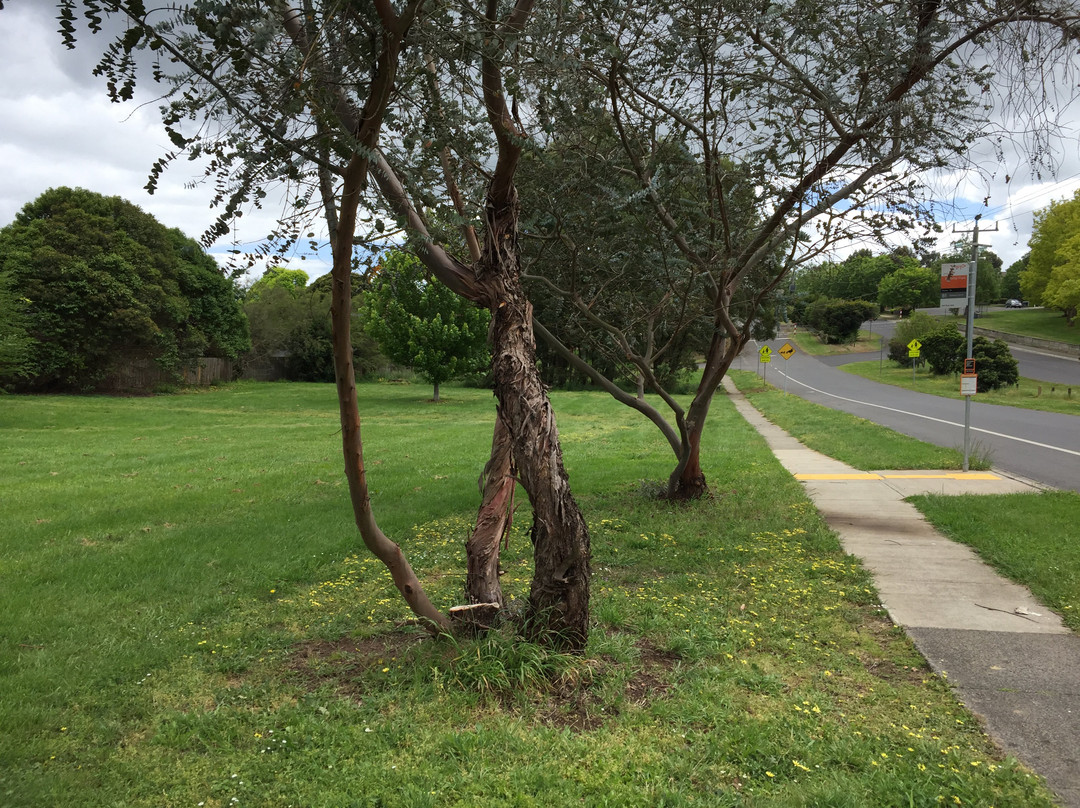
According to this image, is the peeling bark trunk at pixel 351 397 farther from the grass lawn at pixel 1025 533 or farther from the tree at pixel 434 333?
the tree at pixel 434 333

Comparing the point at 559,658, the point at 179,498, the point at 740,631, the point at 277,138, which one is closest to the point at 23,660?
the point at 559,658

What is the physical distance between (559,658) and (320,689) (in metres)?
1.39

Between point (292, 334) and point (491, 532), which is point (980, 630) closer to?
point (491, 532)

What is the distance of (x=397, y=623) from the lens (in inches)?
204

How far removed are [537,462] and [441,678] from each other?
53.4 inches

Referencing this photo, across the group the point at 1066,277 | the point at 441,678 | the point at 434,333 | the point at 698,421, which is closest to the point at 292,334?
the point at 434,333

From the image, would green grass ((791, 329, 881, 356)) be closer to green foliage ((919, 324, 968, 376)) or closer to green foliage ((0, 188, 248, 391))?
green foliage ((919, 324, 968, 376))

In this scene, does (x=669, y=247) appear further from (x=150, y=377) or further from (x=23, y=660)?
(x=150, y=377)

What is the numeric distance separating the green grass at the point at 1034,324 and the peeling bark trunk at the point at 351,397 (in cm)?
5982

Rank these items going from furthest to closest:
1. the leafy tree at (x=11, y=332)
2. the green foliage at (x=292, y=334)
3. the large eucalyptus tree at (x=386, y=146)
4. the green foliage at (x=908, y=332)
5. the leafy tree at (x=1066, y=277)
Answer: the green foliage at (x=908, y=332) < the green foliage at (x=292, y=334) < the leafy tree at (x=1066, y=277) < the leafy tree at (x=11, y=332) < the large eucalyptus tree at (x=386, y=146)

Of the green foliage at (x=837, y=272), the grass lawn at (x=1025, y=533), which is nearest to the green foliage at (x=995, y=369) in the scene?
the grass lawn at (x=1025, y=533)

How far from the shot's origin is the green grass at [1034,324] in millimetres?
54281

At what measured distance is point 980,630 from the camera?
16.5 feet

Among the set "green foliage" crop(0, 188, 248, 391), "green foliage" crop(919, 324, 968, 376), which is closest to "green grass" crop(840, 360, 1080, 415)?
"green foliage" crop(919, 324, 968, 376)
